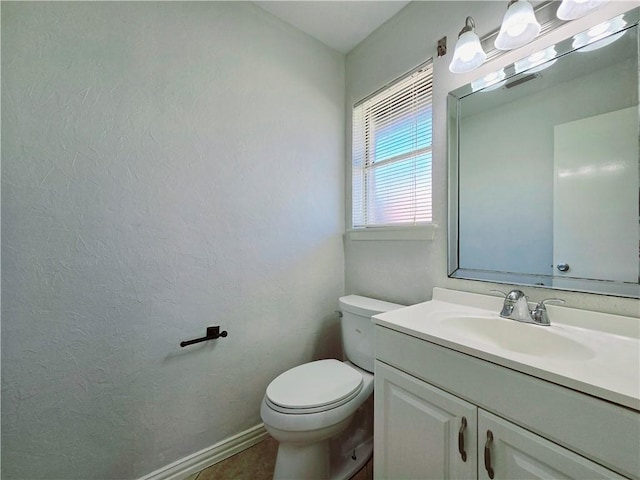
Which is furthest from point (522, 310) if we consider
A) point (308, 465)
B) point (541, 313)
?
point (308, 465)

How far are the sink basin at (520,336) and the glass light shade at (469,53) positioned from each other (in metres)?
1.04

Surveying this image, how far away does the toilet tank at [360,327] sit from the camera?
1.33 meters

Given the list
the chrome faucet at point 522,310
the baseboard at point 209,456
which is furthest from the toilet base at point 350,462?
the chrome faucet at point 522,310

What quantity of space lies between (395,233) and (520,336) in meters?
0.73

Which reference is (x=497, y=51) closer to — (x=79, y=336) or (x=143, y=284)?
(x=143, y=284)

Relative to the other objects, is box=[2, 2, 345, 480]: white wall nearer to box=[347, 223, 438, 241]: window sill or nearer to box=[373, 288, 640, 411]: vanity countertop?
box=[347, 223, 438, 241]: window sill

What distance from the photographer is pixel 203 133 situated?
49.1 inches

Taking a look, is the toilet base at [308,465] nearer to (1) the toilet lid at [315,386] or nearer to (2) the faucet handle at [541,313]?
(1) the toilet lid at [315,386]

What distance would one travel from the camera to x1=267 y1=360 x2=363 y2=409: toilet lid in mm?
1062

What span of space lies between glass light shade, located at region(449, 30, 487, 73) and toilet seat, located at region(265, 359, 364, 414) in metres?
1.47

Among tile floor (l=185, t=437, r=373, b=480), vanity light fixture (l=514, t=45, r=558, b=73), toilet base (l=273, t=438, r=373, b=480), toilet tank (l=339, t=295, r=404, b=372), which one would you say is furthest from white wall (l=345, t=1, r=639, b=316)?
tile floor (l=185, t=437, r=373, b=480)

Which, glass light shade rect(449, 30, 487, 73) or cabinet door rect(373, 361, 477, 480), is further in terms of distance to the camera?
glass light shade rect(449, 30, 487, 73)

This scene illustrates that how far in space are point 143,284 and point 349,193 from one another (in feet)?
4.19

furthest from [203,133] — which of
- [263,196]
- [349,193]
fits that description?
[349,193]
